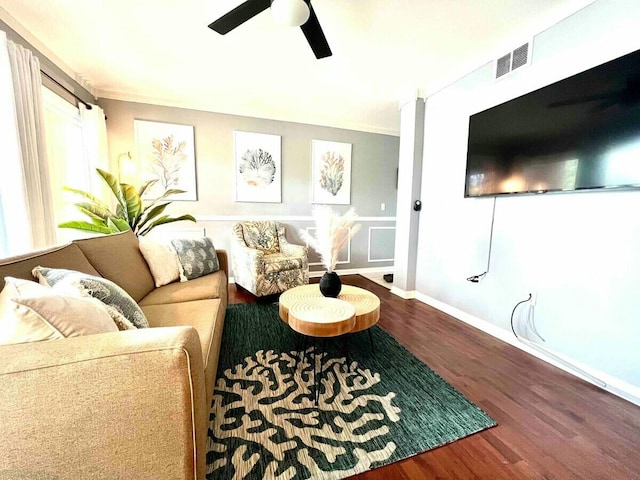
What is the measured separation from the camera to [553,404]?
58.6 inches

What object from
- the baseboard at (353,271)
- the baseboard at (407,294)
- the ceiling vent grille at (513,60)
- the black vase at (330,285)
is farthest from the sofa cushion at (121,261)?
the ceiling vent grille at (513,60)

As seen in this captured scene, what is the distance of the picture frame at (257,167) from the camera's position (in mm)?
3529

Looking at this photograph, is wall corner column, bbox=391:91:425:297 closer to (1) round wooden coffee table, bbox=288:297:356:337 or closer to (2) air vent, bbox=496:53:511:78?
(2) air vent, bbox=496:53:511:78

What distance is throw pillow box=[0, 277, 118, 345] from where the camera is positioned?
733 millimetres

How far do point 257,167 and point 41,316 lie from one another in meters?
3.10

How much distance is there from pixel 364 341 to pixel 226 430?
1182 mm

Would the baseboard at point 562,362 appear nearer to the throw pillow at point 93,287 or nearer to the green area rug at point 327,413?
the green area rug at point 327,413

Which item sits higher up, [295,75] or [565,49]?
[295,75]

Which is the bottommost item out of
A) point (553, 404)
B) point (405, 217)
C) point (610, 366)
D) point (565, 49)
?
point (553, 404)

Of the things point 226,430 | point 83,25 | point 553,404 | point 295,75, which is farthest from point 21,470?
point 295,75

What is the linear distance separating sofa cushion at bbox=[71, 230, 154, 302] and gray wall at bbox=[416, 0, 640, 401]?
107 inches

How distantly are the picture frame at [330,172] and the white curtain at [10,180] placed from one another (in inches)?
114

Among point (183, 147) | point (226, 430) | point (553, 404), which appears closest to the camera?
point (226, 430)

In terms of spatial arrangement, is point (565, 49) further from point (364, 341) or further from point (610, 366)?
point (364, 341)
